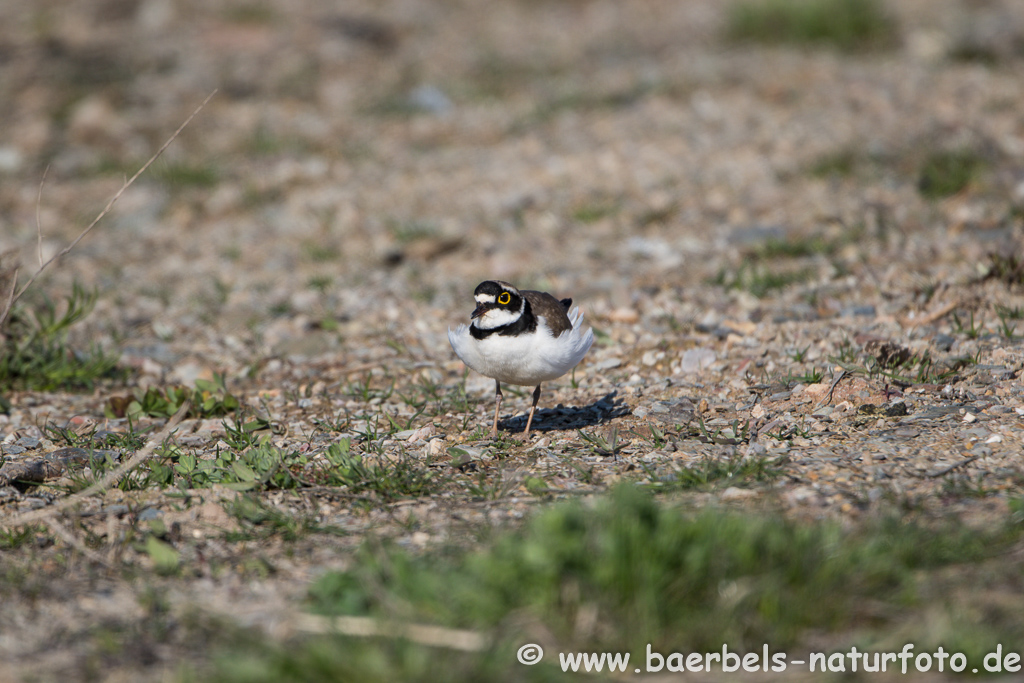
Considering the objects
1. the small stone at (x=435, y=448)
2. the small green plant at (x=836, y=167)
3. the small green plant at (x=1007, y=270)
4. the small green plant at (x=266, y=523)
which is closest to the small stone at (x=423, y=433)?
the small stone at (x=435, y=448)

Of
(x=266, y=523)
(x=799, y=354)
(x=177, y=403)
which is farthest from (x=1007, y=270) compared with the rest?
(x=177, y=403)

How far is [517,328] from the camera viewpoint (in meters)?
4.71

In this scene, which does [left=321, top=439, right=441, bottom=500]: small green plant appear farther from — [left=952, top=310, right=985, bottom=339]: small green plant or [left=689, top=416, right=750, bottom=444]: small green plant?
[left=952, top=310, right=985, bottom=339]: small green plant

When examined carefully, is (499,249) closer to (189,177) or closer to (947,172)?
(189,177)

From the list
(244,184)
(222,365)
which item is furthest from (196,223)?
(222,365)

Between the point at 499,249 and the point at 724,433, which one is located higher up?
the point at 499,249

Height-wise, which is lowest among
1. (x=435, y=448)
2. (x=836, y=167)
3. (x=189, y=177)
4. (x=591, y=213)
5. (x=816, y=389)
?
(x=435, y=448)

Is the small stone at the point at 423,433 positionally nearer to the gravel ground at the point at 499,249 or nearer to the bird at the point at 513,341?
the gravel ground at the point at 499,249

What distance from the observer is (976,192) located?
24.5 feet

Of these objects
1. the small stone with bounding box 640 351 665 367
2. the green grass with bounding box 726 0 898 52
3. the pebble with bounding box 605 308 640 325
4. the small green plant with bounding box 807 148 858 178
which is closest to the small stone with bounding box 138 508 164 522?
the small stone with bounding box 640 351 665 367

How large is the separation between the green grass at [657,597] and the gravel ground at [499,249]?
16.1 inches

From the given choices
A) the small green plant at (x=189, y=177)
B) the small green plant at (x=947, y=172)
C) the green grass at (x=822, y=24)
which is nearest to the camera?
the small green plant at (x=947, y=172)

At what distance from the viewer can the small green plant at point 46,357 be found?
19.0ft

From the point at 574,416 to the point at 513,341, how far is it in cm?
82
